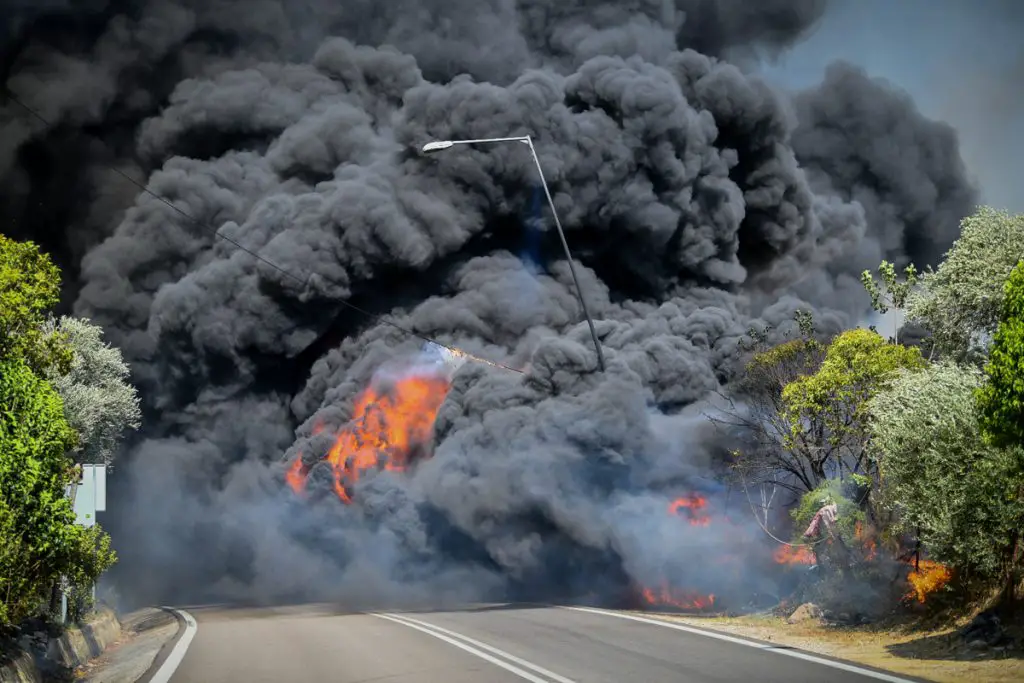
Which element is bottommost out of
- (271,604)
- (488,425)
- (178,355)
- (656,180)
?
(271,604)

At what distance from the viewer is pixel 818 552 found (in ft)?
70.1

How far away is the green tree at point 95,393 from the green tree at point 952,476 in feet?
77.1

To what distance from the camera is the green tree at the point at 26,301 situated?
50.5 ft

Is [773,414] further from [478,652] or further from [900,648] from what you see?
[478,652]

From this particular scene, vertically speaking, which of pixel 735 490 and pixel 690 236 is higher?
pixel 690 236

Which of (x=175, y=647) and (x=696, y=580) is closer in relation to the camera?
(x=175, y=647)

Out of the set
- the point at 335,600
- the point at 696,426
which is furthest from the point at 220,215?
the point at 696,426

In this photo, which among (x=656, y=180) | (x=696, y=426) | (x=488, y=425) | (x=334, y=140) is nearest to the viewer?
(x=696, y=426)

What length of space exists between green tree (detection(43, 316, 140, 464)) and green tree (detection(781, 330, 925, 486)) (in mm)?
20182

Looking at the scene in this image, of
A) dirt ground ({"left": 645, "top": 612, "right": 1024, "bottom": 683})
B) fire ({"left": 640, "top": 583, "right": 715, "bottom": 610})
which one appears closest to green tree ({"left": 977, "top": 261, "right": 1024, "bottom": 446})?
dirt ground ({"left": 645, "top": 612, "right": 1024, "bottom": 683})

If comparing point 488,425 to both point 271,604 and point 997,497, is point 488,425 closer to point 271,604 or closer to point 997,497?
point 271,604

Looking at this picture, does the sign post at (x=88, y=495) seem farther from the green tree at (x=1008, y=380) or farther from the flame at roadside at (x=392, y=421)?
the flame at roadside at (x=392, y=421)

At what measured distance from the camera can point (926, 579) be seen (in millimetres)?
17625

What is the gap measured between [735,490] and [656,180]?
17.5 meters
